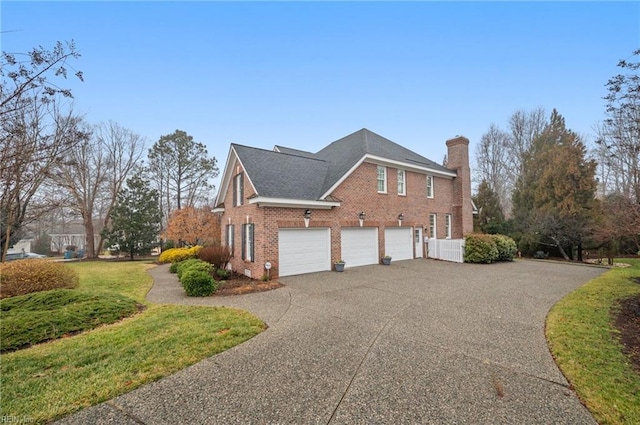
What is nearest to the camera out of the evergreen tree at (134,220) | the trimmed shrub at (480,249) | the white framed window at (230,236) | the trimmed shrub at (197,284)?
the trimmed shrub at (197,284)

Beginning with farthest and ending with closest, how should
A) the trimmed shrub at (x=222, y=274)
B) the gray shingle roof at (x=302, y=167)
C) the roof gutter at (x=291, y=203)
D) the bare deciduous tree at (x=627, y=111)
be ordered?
the trimmed shrub at (x=222, y=274) → the gray shingle roof at (x=302, y=167) → the roof gutter at (x=291, y=203) → the bare deciduous tree at (x=627, y=111)

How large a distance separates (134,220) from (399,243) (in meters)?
21.1

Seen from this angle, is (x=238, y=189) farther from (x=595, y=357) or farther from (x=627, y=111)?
(x=627, y=111)

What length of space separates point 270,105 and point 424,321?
16.5 m

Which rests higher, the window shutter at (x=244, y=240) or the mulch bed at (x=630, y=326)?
the window shutter at (x=244, y=240)

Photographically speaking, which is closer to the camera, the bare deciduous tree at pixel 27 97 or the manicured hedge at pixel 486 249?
the bare deciduous tree at pixel 27 97

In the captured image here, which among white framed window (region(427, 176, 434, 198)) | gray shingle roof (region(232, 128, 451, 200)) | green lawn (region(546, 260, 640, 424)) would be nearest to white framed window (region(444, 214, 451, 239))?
white framed window (region(427, 176, 434, 198))

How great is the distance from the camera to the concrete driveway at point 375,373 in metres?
2.80

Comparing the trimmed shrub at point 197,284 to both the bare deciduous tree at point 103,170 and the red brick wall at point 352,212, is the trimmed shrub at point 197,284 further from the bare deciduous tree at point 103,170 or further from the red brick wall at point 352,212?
the bare deciduous tree at point 103,170

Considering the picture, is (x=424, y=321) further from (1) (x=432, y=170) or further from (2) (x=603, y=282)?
(1) (x=432, y=170)

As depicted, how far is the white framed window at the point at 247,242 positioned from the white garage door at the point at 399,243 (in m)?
7.18

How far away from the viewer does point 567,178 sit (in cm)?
1792

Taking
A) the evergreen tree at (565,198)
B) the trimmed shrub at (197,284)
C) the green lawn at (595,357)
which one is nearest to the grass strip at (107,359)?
the trimmed shrub at (197,284)

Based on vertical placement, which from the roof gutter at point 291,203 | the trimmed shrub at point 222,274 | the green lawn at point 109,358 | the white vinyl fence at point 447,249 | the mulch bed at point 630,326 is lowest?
the trimmed shrub at point 222,274
